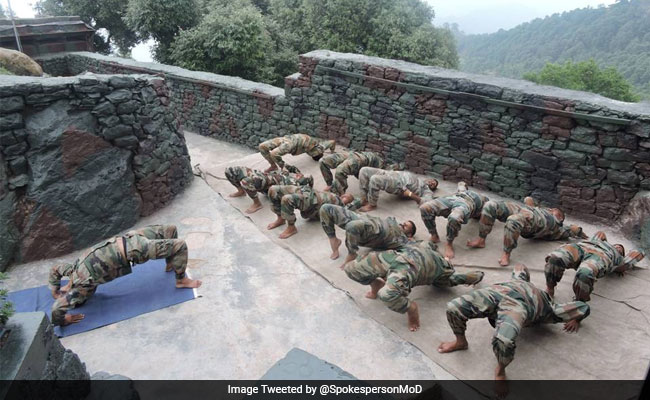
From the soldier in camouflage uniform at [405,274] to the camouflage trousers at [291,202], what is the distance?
1604 mm

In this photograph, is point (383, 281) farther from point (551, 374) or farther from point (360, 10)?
point (360, 10)

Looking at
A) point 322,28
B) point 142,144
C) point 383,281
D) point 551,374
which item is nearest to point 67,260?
point 142,144

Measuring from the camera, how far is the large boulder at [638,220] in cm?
585

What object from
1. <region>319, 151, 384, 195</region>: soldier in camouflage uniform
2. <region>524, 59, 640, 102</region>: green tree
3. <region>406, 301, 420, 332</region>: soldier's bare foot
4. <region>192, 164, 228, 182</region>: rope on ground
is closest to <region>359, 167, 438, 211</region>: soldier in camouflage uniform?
<region>319, 151, 384, 195</region>: soldier in camouflage uniform

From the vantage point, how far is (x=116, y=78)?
6762 mm

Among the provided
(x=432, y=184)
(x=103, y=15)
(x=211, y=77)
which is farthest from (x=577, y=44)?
(x=432, y=184)

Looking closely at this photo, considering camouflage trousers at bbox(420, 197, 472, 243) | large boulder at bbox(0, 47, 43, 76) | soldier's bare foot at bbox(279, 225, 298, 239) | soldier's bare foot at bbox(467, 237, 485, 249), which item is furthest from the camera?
large boulder at bbox(0, 47, 43, 76)

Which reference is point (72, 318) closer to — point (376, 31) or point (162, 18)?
point (162, 18)

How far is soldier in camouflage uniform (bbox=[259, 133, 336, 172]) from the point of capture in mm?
8180

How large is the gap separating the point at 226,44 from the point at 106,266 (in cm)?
935

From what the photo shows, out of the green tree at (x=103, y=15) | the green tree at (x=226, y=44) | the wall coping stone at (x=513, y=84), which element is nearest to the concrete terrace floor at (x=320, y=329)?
the wall coping stone at (x=513, y=84)

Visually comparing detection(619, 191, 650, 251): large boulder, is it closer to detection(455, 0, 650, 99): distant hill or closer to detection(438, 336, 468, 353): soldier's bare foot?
detection(438, 336, 468, 353): soldier's bare foot

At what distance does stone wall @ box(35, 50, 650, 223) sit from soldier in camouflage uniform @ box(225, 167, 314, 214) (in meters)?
1.69

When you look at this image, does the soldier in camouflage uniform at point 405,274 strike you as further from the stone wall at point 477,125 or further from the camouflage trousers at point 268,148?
the camouflage trousers at point 268,148
